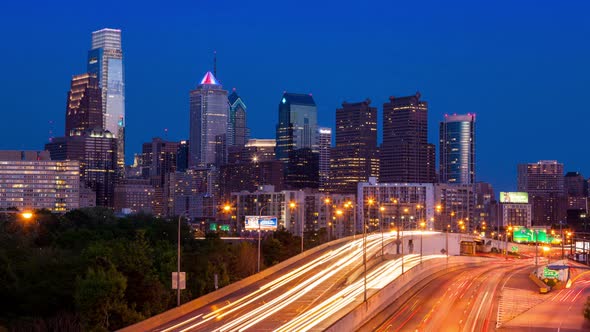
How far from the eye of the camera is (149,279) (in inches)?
2625

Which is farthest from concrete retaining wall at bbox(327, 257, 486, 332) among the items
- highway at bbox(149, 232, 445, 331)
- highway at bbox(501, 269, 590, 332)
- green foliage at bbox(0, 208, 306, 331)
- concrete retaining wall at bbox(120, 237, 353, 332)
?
green foliage at bbox(0, 208, 306, 331)

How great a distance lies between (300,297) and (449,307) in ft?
38.6

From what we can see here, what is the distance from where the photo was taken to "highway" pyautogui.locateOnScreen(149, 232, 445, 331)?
186 ft

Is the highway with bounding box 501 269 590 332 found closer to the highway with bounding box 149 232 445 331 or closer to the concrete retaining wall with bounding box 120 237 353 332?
the highway with bounding box 149 232 445 331

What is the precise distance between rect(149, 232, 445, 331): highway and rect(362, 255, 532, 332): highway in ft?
10.6

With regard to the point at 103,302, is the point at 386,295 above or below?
below

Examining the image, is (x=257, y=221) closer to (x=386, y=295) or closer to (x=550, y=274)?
(x=550, y=274)

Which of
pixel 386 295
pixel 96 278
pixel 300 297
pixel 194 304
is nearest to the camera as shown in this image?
pixel 96 278

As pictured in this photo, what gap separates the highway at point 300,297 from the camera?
186ft

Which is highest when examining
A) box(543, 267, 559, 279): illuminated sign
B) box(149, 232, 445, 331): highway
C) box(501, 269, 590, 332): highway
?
box(149, 232, 445, 331): highway

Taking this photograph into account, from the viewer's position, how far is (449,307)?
227 feet

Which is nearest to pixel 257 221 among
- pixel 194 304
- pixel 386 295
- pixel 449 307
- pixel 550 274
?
pixel 550 274

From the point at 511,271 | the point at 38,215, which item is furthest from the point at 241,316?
the point at 38,215

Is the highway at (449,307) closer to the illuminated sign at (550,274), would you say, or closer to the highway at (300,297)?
the highway at (300,297)
